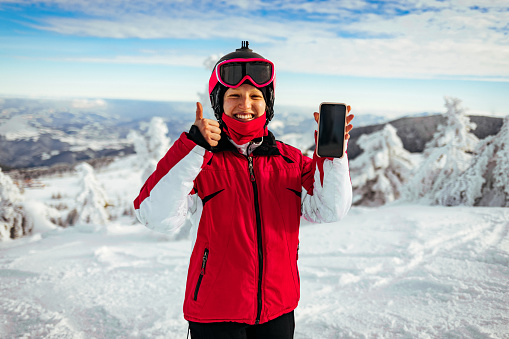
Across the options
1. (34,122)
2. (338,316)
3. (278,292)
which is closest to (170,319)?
(338,316)

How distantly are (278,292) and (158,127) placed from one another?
1647 cm

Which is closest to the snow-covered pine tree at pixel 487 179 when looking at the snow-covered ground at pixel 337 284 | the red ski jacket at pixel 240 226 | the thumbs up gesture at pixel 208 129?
the snow-covered ground at pixel 337 284

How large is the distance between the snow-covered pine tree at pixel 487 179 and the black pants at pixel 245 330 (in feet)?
33.0

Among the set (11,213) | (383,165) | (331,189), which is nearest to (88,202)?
(11,213)

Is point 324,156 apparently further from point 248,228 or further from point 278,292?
point 278,292

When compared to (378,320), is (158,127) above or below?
above

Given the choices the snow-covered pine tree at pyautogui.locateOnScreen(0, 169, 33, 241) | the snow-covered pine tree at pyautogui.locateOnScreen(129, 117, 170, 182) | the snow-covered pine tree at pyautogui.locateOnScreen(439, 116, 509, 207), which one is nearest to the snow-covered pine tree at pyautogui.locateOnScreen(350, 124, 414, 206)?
the snow-covered pine tree at pyautogui.locateOnScreen(439, 116, 509, 207)

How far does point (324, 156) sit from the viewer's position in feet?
6.54

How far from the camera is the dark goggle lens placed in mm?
2170

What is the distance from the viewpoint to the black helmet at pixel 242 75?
2172mm

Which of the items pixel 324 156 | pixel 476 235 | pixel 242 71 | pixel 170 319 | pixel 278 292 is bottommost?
pixel 170 319

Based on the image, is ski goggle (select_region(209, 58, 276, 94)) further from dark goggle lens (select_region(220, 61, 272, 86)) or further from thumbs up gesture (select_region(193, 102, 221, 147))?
thumbs up gesture (select_region(193, 102, 221, 147))

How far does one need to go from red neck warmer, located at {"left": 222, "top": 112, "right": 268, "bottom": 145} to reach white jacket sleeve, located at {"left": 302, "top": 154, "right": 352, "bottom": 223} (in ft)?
A: 1.54

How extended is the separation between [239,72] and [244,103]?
25 cm
